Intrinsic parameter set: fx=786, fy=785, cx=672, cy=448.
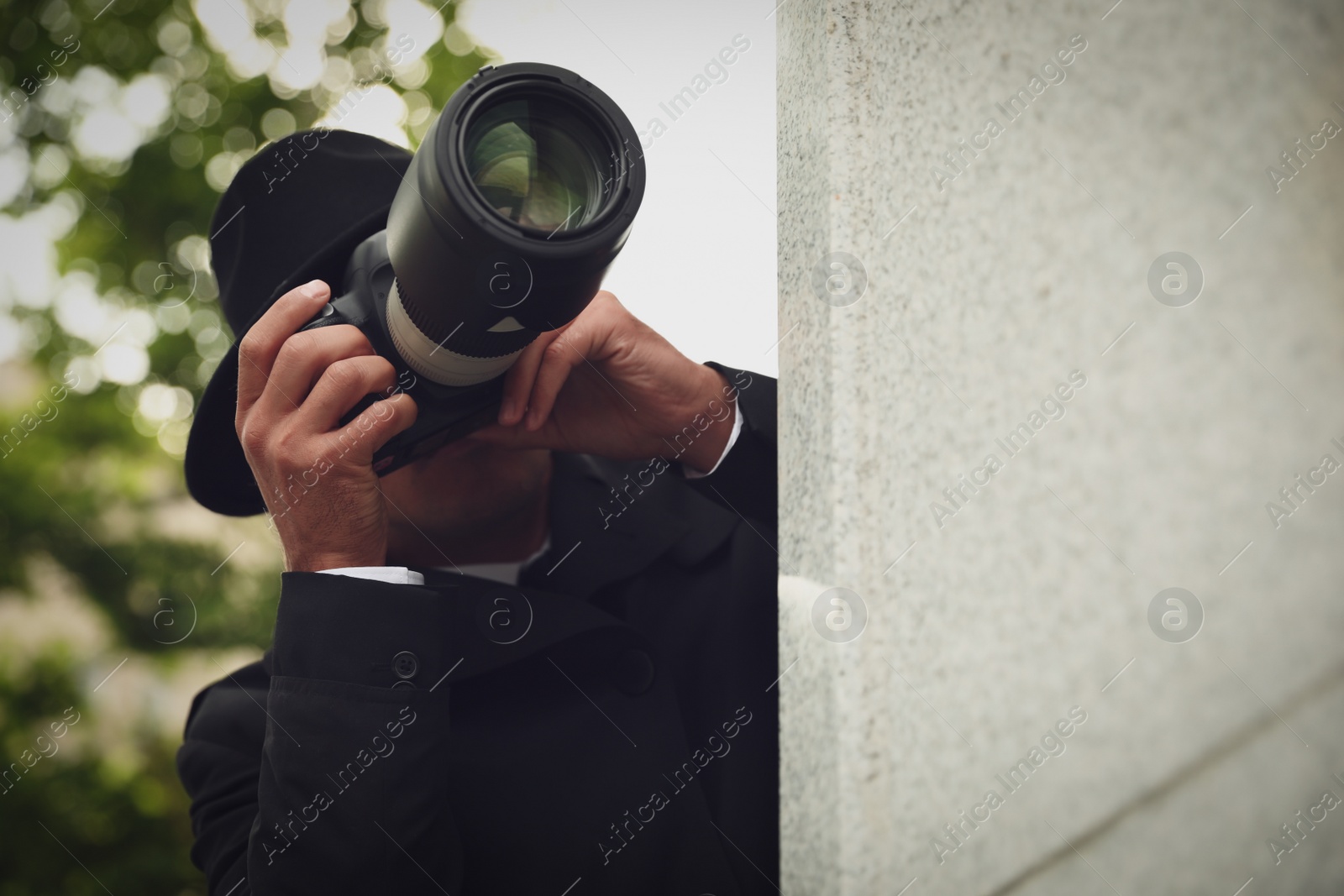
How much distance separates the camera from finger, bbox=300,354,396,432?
104cm

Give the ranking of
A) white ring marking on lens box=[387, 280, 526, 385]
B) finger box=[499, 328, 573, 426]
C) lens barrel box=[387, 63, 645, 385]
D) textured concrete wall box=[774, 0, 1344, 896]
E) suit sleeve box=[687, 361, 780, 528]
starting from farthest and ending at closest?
suit sleeve box=[687, 361, 780, 528], finger box=[499, 328, 573, 426], white ring marking on lens box=[387, 280, 526, 385], lens barrel box=[387, 63, 645, 385], textured concrete wall box=[774, 0, 1344, 896]

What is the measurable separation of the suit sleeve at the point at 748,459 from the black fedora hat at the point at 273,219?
0.68 metres

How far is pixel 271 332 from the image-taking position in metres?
1.08

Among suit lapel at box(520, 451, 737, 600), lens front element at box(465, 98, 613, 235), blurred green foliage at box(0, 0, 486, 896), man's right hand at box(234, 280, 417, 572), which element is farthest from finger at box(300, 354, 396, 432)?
blurred green foliage at box(0, 0, 486, 896)

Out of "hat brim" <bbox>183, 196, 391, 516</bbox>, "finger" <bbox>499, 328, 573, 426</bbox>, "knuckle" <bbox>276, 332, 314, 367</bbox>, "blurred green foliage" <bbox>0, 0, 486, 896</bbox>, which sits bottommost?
"blurred green foliage" <bbox>0, 0, 486, 896</bbox>

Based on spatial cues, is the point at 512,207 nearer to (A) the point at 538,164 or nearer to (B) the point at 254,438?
(A) the point at 538,164

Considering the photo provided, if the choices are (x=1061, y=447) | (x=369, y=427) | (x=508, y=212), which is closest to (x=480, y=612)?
(x=369, y=427)

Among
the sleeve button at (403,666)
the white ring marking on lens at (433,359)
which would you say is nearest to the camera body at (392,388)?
the white ring marking on lens at (433,359)

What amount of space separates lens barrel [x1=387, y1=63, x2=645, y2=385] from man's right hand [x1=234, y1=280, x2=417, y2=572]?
15cm

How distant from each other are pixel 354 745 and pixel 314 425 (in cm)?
42

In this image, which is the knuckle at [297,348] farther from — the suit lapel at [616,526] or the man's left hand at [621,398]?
the suit lapel at [616,526]

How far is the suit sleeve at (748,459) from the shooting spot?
136cm

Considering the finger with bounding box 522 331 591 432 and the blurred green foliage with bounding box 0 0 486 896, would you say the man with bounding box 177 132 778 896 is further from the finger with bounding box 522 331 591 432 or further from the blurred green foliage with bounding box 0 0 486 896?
the blurred green foliage with bounding box 0 0 486 896

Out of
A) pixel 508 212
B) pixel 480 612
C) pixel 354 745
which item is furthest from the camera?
pixel 480 612
